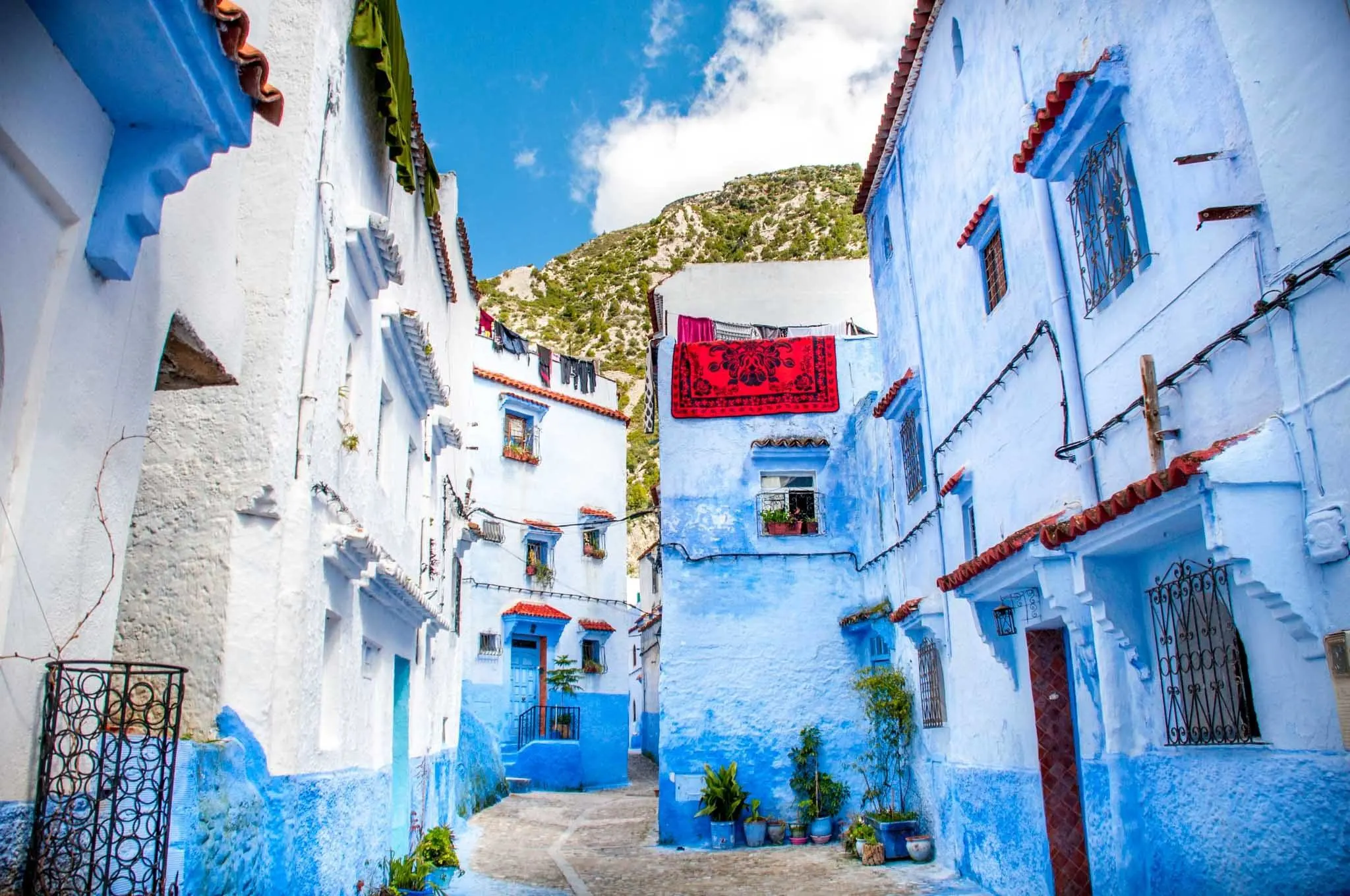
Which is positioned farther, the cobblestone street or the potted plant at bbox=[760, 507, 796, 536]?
the potted plant at bbox=[760, 507, 796, 536]

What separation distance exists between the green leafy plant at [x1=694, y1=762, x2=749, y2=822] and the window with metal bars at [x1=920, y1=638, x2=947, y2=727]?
3.70 meters

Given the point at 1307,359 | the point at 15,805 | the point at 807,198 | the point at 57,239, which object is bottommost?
the point at 15,805

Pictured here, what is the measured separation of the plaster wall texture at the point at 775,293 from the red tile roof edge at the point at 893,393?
18.7 ft

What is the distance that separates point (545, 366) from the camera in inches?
1160

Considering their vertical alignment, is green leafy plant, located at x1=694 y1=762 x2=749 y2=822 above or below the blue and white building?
below

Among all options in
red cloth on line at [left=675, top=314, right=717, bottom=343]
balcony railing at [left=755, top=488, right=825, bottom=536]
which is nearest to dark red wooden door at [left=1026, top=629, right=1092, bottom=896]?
balcony railing at [left=755, top=488, right=825, bottom=536]

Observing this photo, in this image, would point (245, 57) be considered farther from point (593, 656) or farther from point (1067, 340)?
point (593, 656)

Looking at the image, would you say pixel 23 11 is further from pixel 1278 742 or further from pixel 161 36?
pixel 1278 742

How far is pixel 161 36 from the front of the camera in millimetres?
3717

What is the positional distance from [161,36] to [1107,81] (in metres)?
5.72

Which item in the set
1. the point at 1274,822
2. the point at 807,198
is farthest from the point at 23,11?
the point at 807,198

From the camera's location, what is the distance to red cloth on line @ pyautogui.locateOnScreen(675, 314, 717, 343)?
18.2 m

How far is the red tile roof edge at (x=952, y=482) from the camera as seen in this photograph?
10.6m

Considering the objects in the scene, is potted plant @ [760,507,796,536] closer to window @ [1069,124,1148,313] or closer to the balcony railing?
the balcony railing
